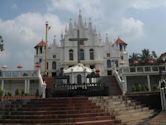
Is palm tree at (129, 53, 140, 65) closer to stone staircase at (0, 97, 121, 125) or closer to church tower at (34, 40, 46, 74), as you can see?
church tower at (34, 40, 46, 74)

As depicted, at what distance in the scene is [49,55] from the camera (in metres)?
51.9

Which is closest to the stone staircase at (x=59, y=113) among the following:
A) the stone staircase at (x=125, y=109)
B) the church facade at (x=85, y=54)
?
the stone staircase at (x=125, y=109)

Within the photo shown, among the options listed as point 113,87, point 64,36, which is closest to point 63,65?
point 64,36

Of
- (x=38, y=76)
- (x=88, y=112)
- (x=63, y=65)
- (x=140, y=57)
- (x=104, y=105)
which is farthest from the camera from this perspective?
(x=140, y=57)

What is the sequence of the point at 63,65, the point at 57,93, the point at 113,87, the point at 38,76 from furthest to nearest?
the point at 63,65 < the point at 38,76 < the point at 113,87 < the point at 57,93

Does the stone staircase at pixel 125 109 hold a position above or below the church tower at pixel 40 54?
below

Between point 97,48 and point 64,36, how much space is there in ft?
25.6

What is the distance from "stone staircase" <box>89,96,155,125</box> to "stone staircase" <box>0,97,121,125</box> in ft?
1.98

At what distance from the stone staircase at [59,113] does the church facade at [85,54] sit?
112 feet

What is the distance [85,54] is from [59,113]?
123ft

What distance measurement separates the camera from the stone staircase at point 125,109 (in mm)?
14869

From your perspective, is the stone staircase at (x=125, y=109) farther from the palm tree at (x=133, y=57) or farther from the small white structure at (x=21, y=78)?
the palm tree at (x=133, y=57)

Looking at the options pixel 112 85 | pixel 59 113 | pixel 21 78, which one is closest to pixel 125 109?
pixel 59 113

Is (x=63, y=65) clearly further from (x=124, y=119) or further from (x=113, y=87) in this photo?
(x=124, y=119)
